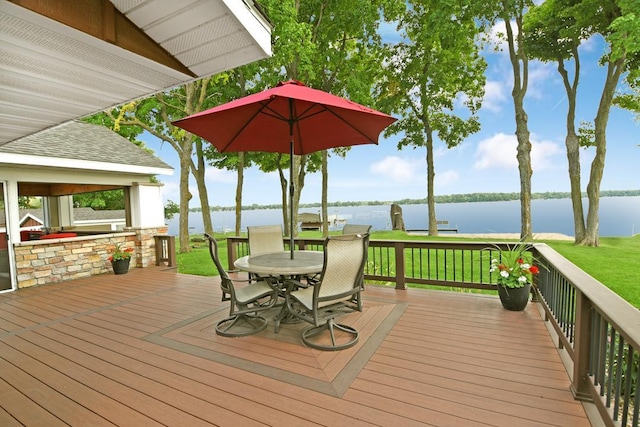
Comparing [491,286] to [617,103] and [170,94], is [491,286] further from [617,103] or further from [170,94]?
[170,94]

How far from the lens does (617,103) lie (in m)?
12.1

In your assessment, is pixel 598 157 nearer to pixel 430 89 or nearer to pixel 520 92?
pixel 520 92

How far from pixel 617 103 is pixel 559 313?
1363 cm

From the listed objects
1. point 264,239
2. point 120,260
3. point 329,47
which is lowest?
point 120,260

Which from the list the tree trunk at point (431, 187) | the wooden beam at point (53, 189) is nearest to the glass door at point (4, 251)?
the wooden beam at point (53, 189)

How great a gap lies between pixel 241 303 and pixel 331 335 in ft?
3.48

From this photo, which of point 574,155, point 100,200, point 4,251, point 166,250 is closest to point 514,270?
point 166,250

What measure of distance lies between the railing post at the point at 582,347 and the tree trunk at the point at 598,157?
33.7 ft

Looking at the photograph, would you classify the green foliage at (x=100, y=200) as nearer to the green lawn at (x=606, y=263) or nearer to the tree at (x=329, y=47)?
the green lawn at (x=606, y=263)

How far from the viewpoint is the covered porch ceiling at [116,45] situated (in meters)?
1.78

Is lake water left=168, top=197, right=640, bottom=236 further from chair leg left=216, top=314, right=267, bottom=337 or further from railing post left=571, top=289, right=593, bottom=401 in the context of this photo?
railing post left=571, top=289, right=593, bottom=401

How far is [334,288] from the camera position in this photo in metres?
3.22

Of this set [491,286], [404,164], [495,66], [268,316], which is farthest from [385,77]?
[404,164]

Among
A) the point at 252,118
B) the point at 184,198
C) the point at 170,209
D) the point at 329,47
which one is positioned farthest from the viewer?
the point at 170,209
